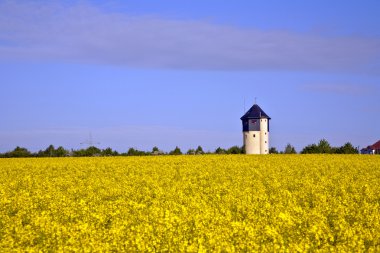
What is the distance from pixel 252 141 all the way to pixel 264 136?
176 cm

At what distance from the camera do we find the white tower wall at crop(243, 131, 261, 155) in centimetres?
7106

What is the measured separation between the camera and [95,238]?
11.5 meters

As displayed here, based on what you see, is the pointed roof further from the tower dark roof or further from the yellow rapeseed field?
the yellow rapeseed field

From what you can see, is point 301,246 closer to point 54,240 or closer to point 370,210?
point 54,240

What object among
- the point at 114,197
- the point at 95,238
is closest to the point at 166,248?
the point at 95,238

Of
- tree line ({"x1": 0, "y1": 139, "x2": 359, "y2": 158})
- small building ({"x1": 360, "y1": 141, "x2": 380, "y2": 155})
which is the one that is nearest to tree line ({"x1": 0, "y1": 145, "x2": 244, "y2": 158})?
tree line ({"x1": 0, "y1": 139, "x2": 359, "y2": 158})

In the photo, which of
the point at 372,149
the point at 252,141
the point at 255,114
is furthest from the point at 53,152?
the point at 372,149

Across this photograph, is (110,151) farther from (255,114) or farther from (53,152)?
(255,114)

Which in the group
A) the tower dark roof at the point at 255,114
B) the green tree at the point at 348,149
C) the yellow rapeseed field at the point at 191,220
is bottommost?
the yellow rapeseed field at the point at 191,220

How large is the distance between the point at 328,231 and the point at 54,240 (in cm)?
580

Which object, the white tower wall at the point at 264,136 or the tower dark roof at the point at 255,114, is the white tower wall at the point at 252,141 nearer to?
the white tower wall at the point at 264,136

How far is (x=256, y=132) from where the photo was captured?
72.6 meters

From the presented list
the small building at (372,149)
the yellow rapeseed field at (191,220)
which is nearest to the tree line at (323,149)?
the small building at (372,149)

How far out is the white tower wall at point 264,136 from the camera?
234ft
